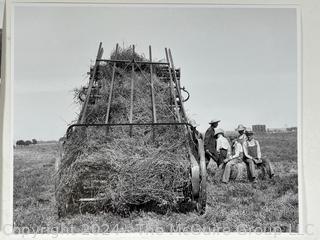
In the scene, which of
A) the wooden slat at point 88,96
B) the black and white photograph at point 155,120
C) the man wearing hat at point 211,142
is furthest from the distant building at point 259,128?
the wooden slat at point 88,96

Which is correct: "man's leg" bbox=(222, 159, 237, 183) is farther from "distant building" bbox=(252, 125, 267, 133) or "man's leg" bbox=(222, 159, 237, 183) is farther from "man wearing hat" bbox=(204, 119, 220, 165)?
"distant building" bbox=(252, 125, 267, 133)

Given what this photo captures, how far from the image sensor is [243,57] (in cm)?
293

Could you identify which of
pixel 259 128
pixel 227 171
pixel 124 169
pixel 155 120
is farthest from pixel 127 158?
pixel 259 128

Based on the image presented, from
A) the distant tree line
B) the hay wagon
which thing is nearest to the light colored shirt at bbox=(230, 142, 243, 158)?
the hay wagon

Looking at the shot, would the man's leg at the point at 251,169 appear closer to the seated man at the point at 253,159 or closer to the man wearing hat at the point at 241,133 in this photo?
the seated man at the point at 253,159

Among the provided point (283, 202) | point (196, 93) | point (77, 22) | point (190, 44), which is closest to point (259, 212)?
point (283, 202)

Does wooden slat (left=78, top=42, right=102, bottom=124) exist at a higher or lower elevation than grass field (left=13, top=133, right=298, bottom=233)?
higher

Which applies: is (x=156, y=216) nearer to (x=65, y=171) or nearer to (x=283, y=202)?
(x=65, y=171)

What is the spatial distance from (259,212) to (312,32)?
1300 millimetres

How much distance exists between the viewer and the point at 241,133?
2.86m

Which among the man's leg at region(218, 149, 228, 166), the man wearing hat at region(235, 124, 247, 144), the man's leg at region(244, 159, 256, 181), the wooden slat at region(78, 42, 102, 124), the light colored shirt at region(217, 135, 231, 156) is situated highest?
the wooden slat at region(78, 42, 102, 124)

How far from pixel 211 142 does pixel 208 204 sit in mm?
421

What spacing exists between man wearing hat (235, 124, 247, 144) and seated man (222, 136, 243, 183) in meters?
0.02

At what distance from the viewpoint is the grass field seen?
9.01ft
